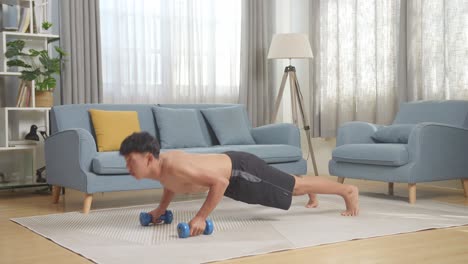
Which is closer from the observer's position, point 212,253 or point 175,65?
point 212,253

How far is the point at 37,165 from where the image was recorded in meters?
5.48

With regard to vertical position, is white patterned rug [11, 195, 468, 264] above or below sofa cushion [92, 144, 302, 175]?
below

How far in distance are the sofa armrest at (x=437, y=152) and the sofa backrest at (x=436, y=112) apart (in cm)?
15

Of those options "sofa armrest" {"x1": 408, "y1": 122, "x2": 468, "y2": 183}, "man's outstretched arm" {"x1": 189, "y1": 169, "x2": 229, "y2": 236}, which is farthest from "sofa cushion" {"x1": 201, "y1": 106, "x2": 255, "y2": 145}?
"man's outstretched arm" {"x1": 189, "y1": 169, "x2": 229, "y2": 236}

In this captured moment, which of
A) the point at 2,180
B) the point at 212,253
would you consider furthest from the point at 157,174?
the point at 2,180

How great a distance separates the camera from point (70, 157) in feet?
13.7

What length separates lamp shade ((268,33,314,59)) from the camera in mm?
6180

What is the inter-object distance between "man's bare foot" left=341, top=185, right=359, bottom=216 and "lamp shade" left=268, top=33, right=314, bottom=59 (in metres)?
2.66

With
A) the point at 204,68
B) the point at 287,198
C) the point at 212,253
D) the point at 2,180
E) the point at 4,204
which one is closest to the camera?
the point at 212,253

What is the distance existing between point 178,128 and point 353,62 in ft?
7.44

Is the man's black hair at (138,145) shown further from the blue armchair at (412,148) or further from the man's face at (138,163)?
the blue armchair at (412,148)

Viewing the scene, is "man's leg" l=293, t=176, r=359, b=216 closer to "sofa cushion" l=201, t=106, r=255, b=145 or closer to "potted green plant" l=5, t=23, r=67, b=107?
"sofa cushion" l=201, t=106, r=255, b=145

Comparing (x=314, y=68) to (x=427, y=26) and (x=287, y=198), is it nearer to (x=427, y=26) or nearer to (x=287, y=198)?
(x=427, y=26)

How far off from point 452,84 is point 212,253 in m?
3.31
